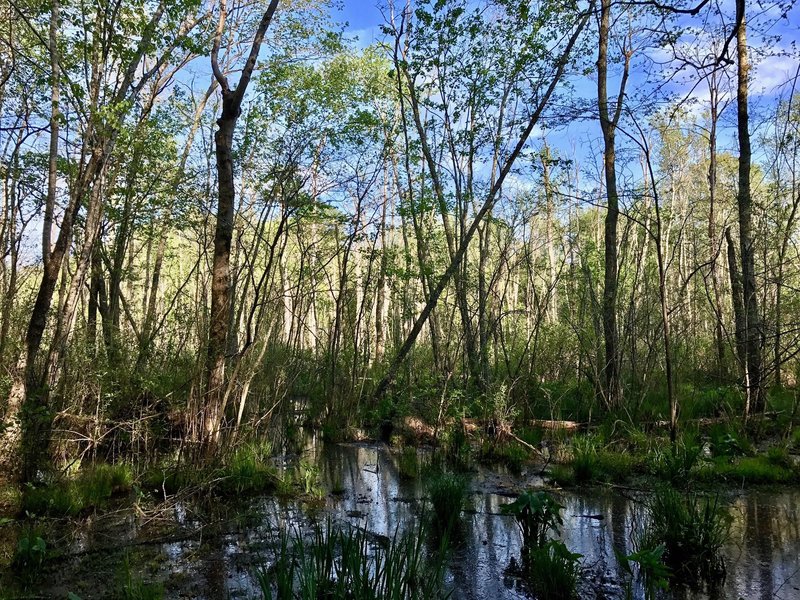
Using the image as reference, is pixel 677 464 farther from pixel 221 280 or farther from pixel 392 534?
pixel 221 280

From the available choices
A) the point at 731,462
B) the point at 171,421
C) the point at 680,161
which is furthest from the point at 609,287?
the point at 680,161

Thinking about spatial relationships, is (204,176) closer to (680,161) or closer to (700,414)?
(700,414)

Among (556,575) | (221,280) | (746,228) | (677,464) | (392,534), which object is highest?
(746,228)

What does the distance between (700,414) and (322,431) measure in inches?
242

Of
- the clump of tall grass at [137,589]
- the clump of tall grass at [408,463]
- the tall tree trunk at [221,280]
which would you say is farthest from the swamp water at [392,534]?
the tall tree trunk at [221,280]

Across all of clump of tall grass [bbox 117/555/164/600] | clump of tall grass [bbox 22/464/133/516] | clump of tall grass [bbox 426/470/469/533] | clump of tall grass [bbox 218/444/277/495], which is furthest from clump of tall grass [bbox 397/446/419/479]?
clump of tall grass [bbox 117/555/164/600]

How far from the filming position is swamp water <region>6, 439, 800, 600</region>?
3559 mm

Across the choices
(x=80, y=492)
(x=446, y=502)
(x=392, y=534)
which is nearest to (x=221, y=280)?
(x=80, y=492)

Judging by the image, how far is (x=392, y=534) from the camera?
182 inches

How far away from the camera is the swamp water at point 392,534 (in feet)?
11.7

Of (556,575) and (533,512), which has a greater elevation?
(533,512)

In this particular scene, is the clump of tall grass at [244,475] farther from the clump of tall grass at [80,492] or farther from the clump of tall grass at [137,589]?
the clump of tall grass at [137,589]

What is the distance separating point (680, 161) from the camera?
2388 cm

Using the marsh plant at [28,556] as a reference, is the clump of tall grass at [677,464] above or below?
above
